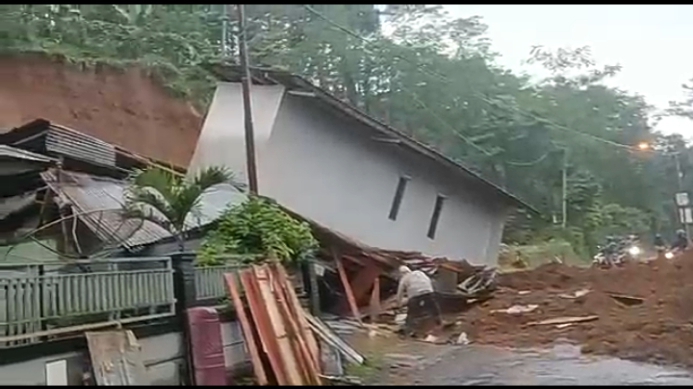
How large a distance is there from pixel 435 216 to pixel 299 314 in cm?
90

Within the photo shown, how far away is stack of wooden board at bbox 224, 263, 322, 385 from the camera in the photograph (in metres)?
2.52

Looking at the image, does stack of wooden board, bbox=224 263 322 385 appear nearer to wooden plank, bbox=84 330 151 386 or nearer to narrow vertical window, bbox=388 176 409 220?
wooden plank, bbox=84 330 151 386

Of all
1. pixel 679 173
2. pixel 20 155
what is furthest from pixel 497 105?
pixel 20 155

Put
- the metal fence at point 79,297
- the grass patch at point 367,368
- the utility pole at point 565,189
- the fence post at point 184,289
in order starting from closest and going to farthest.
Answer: the grass patch at point 367,368
the fence post at point 184,289
the metal fence at point 79,297
the utility pole at point 565,189

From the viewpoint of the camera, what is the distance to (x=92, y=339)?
Result: 285 centimetres

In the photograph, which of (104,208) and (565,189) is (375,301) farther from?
(104,208)

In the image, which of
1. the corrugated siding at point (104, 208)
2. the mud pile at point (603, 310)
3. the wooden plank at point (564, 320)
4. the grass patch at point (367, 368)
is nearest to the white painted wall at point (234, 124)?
the corrugated siding at point (104, 208)

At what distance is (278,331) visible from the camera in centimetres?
276

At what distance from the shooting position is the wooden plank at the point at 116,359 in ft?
8.34

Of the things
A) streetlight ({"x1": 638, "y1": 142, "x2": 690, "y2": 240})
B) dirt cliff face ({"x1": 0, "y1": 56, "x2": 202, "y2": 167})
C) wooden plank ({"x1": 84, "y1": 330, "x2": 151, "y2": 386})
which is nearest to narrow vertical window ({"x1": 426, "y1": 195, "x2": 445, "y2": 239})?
streetlight ({"x1": 638, "y1": 142, "x2": 690, "y2": 240})

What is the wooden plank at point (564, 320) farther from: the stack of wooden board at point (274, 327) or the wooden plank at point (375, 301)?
the stack of wooden board at point (274, 327)

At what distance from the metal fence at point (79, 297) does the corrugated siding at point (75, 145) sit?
0.64 meters

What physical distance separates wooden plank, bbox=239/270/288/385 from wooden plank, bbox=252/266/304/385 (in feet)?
0.05

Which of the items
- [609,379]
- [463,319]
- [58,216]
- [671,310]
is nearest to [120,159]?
[58,216]
